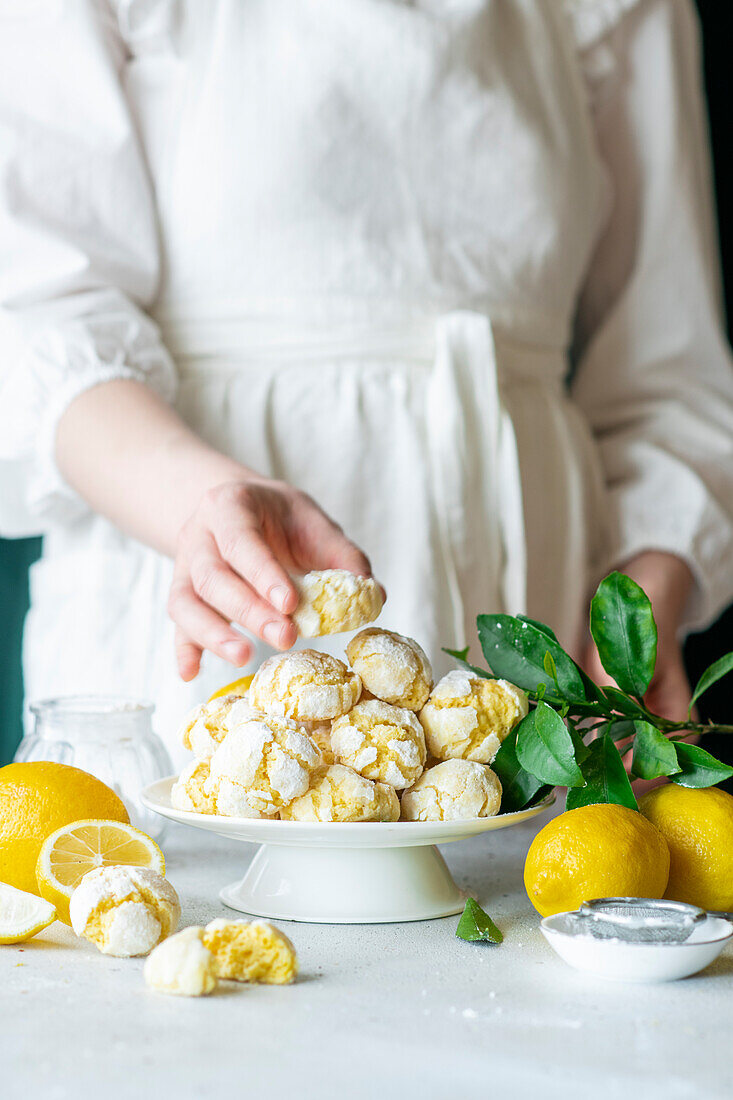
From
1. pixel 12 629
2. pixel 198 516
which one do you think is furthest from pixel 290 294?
pixel 12 629

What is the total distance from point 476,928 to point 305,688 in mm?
172

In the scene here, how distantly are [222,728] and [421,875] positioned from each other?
158 mm

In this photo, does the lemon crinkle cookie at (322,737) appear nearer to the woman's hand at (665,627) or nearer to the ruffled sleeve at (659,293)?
the woman's hand at (665,627)

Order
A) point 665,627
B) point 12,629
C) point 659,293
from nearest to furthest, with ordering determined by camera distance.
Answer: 1. point 665,627
2. point 659,293
3. point 12,629

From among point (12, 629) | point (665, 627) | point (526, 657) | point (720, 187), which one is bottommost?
point (12, 629)

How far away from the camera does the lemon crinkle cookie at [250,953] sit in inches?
22.0

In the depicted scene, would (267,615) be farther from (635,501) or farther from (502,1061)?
(635,501)

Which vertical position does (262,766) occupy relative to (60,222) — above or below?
below

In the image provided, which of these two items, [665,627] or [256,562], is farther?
[665,627]

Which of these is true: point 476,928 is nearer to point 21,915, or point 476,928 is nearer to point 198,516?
point 21,915

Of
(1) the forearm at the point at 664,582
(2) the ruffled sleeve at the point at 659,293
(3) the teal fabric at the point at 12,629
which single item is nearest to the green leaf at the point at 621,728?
(1) the forearm at the point at 664,582

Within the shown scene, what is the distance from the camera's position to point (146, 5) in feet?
3.61

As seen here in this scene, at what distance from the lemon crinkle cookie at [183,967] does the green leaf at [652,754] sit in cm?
28

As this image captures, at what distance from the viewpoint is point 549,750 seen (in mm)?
648
